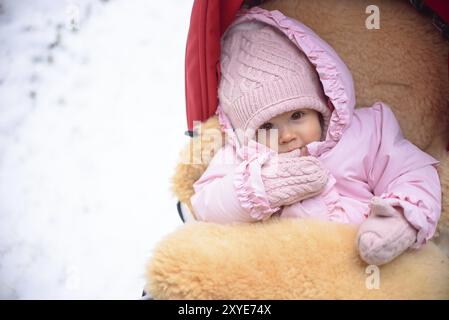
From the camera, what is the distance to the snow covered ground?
1586 millimetres

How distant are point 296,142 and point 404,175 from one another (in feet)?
0.73

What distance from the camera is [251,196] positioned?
3.25 ft

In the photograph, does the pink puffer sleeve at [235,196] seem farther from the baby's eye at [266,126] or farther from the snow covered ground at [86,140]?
the snow covered ground at [86,140]

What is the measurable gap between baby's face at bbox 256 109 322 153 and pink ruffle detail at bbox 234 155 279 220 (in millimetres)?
97

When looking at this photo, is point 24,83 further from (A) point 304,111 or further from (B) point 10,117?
(A) point 304,111

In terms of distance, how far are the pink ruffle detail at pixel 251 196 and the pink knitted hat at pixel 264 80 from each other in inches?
5.0

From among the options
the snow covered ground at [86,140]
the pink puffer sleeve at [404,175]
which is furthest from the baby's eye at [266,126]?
the snow covered ground at [86,140]

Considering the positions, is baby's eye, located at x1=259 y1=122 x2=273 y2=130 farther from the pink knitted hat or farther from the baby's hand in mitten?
the baby's hand in mitten

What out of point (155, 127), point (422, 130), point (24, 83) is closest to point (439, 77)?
point (422, 130)

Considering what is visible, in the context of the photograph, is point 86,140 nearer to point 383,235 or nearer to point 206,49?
point 206,49

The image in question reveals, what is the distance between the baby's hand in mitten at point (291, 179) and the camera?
0.99 metres

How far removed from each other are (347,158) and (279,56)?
0.26m

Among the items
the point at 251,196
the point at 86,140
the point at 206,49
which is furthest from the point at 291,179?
the point at 86,140

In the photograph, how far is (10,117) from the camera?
1.85 metres
